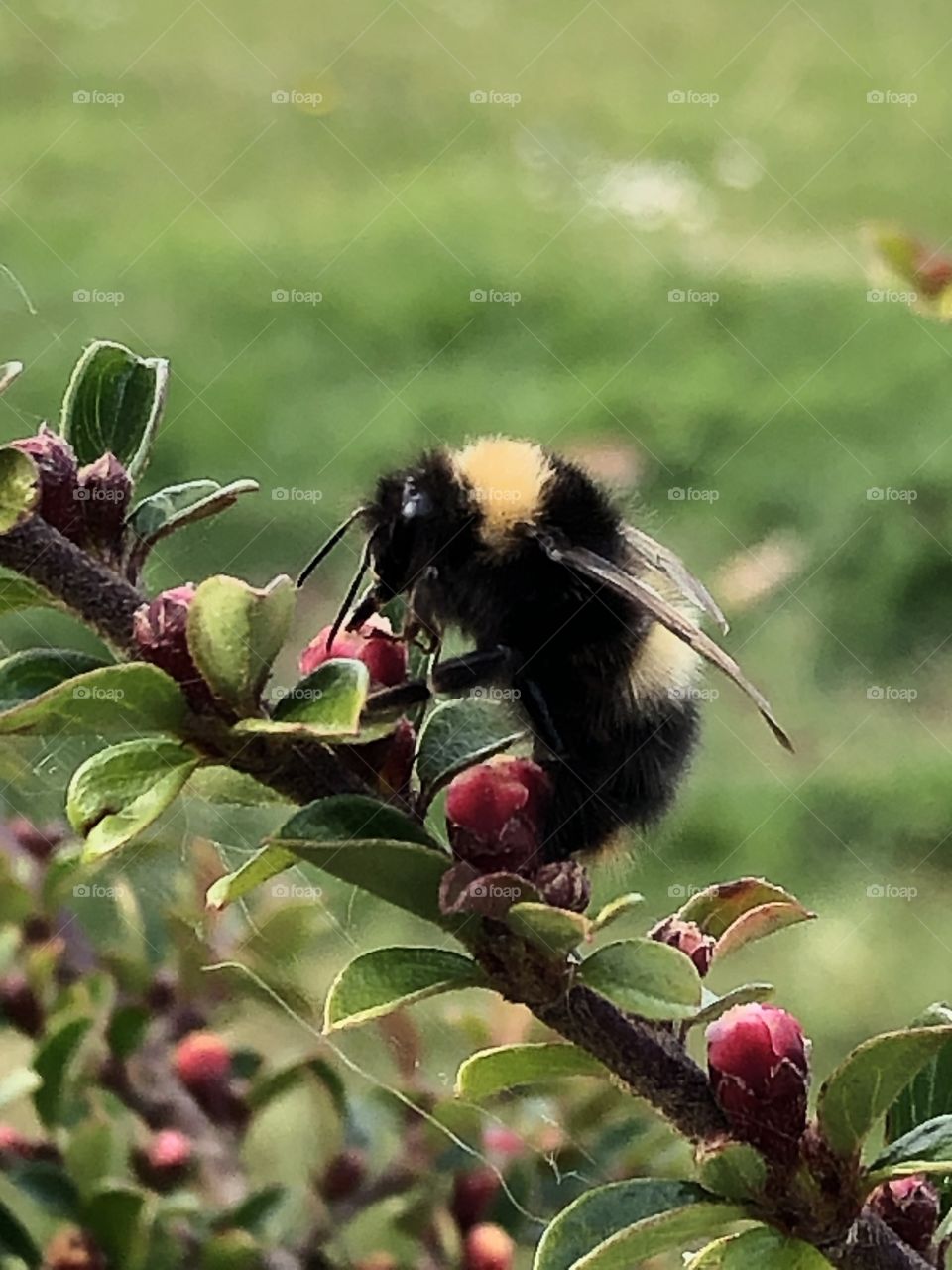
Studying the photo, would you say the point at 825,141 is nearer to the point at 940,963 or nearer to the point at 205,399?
the point at 205,399

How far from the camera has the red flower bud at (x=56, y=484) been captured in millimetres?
419

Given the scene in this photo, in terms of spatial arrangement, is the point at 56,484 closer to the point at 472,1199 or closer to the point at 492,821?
the point at 492,821

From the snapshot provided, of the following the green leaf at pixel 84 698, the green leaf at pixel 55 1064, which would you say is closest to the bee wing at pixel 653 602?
the green leaf at pixel 84 698

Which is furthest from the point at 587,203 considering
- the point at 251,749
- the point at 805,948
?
the point at 251,749

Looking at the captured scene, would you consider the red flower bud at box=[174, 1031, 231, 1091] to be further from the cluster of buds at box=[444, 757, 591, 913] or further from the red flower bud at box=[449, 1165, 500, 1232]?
Answer: the cluster of buds at box=[444, 757, 591, 913]

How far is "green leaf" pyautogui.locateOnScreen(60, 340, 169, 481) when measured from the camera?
0.47m

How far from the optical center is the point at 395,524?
598 millimetres

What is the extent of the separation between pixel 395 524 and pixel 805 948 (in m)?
1.61

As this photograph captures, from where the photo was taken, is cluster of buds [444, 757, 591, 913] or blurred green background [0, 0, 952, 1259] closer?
cluster of buds [444, 757, 591, 913]

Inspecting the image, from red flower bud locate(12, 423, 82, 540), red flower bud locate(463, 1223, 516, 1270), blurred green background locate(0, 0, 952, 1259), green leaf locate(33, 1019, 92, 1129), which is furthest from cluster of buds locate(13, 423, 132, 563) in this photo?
blurred green background locate(0, 0, 952, 1259)

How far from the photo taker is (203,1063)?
773 mm

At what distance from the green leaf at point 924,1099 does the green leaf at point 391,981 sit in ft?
0.48

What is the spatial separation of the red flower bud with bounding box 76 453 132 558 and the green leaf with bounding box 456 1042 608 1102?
0.18m

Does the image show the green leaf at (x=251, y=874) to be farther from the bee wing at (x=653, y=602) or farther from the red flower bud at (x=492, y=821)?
the bee wing at (x=653, y=602)
